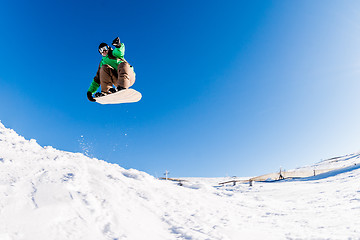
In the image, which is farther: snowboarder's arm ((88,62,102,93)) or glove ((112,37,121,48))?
snowboarder's arm ((88,62,102,93))

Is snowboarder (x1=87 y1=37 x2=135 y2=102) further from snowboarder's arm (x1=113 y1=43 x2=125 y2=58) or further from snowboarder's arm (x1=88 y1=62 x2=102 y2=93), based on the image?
snowboarder's arm (x1=88 y1=62 x2=102 y2=93)

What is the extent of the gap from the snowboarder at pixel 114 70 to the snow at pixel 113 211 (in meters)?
2.36

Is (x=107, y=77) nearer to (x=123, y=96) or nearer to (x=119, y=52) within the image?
(x=123, y=96)

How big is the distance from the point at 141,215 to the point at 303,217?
310 centimetres

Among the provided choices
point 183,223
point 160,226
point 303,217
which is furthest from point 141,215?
point 303,217

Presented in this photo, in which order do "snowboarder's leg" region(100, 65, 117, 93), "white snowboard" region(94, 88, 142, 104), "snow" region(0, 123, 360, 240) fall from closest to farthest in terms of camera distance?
"snow" region(0, 123, 360, 240), "white snowboard" region(94, 88, 142, 104), "snowboarder's leg" region(100, 65, 117, 93)

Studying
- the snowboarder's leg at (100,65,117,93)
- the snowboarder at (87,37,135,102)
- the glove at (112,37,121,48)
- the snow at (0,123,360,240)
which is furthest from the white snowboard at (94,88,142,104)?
the snow at (0,123,360,240)

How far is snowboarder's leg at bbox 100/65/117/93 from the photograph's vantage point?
248 inches

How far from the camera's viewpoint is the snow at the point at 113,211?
238cm

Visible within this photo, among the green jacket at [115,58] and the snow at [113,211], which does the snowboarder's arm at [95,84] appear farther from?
the snow at [113,211]

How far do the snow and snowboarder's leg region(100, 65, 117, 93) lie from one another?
7.82ft

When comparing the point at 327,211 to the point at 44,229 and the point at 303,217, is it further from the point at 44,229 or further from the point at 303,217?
the point at 44,229

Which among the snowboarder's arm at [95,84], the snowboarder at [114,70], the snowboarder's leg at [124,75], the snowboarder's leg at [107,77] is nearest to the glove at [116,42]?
the snowboarder at [114,70]

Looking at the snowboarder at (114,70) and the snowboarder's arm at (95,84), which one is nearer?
the snowboarder at (114,70)
